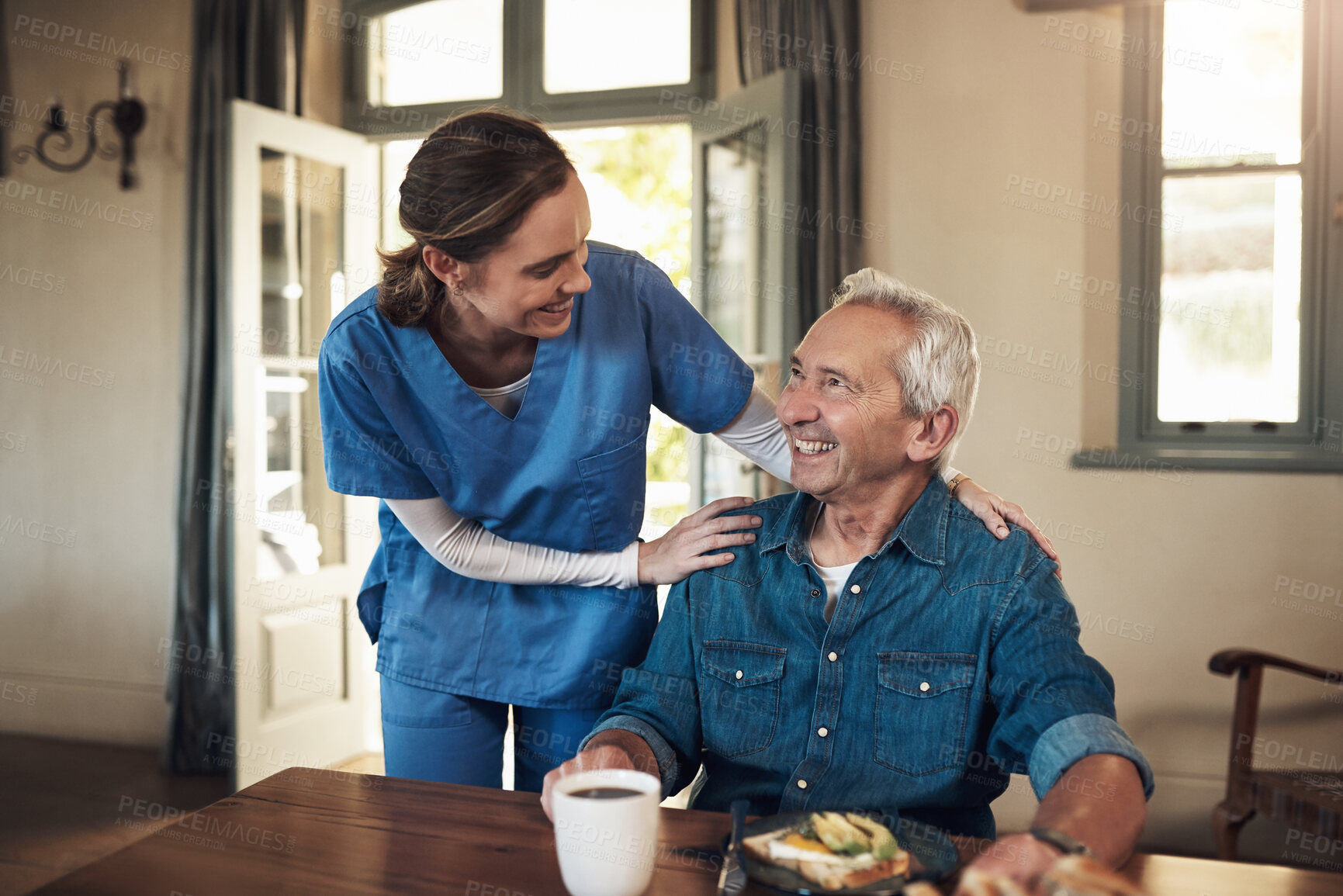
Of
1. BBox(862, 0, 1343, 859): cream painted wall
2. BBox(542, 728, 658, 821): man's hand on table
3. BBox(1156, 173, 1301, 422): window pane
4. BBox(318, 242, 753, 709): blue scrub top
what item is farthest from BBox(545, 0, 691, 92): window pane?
BBox(542, 728, 658, 821): man's hand on table

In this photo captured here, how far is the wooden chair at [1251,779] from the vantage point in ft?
7.89

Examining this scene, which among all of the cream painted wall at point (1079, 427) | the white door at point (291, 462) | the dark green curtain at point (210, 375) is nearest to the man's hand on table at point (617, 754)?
the cream painted wall at point (1079, 427)

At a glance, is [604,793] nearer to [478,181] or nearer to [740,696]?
[740,696]

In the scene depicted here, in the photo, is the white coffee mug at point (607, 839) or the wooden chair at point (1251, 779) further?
the wooden chair at point (1251, 779)

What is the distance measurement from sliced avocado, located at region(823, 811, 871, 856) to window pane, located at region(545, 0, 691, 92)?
3185mm

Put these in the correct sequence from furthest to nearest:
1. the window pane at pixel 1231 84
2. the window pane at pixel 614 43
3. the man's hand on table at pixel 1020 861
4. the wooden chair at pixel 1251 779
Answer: the window pane at pixel 614 43, the window pane at pixel 1231 84, the wooden chair at pixel 1251 779, the man's hand on table at pixel 1020 861

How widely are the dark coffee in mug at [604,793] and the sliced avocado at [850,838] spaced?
183 mm

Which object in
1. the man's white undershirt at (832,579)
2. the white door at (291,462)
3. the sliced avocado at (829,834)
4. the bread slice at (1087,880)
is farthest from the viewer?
the white door at (291,462)

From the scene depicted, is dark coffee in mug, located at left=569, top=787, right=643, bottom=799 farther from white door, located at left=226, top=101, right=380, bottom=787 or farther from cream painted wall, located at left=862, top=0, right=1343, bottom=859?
white door, located at left=226, top=101, right=380, bottom=787

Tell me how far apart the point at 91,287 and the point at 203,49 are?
41.4 inches

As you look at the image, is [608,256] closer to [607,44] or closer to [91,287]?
[607,44]

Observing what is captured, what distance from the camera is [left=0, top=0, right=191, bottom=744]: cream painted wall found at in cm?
385

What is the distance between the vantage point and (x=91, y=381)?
395 centimetres

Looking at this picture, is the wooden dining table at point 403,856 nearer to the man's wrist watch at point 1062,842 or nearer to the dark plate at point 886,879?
the dark plate at point 886,879
